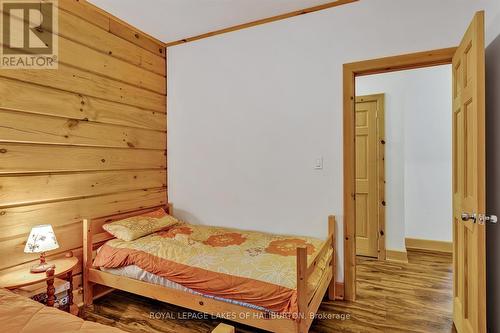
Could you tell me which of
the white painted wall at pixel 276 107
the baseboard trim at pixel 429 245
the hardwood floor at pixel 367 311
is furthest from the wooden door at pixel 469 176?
the baseboard trim at pixel 429 245

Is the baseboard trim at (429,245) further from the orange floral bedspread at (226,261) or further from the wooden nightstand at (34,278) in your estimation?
the wooden nightstand at (34,278)

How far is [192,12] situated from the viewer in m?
2.64

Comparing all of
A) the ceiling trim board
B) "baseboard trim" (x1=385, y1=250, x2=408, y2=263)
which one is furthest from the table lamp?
"baseboard trim" (x1=385, y1=250, x2=408, y2=263)

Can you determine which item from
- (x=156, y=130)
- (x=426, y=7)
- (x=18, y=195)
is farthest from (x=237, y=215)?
(x=426, y=7)

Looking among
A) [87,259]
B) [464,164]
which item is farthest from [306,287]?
[87,259]

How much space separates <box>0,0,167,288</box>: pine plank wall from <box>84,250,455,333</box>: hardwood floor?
0.65 metres

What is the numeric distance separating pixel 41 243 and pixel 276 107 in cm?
221

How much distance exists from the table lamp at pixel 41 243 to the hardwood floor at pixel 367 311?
0.65m

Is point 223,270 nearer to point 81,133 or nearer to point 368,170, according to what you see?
point 81,133

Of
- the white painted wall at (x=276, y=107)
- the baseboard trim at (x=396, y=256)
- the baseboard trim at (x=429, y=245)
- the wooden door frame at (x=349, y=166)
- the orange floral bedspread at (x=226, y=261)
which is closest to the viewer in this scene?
the orange floral bedspread at (x=226, y=261)

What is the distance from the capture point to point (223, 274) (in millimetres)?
1867

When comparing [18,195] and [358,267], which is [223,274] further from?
[358,267]

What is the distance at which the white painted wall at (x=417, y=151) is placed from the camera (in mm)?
3496
